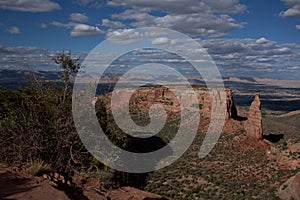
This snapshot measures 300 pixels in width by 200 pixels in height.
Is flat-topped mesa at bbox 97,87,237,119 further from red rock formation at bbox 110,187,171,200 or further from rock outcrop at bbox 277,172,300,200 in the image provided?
red rock formation at bbox 110,187,171,200

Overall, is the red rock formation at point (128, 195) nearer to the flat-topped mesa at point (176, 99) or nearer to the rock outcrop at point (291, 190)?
the rock outcrop at point (291, 190)

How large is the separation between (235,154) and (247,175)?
657 centimetres

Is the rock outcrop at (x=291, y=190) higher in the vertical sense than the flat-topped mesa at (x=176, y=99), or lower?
lower

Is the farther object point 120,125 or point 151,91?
point 151,91

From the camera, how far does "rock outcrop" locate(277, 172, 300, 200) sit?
19609 mm

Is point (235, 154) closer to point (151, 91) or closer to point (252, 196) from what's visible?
point (252, 196)

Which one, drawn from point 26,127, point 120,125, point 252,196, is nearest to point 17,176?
point 26,127

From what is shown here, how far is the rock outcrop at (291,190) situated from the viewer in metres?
19.6

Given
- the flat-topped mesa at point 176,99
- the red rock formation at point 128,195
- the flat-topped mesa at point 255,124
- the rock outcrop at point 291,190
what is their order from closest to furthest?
the red rock formation at point 128,195
the rock outcrop at point 291,190
the flat-topped mesa at point 255,124
the flat-topped mesa at point 176,99

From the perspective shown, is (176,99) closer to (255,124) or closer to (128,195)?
(255,124)

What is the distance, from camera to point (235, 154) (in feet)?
109

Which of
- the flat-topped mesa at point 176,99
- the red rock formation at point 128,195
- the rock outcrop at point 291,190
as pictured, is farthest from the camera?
the flat-topped mesa at point 176,99

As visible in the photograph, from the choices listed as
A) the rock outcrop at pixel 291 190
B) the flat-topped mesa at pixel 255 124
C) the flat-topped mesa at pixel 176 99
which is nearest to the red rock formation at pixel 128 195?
the rock outcrop at pixel 291 190

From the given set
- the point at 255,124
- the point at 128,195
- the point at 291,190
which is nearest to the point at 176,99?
the point at 255,124
